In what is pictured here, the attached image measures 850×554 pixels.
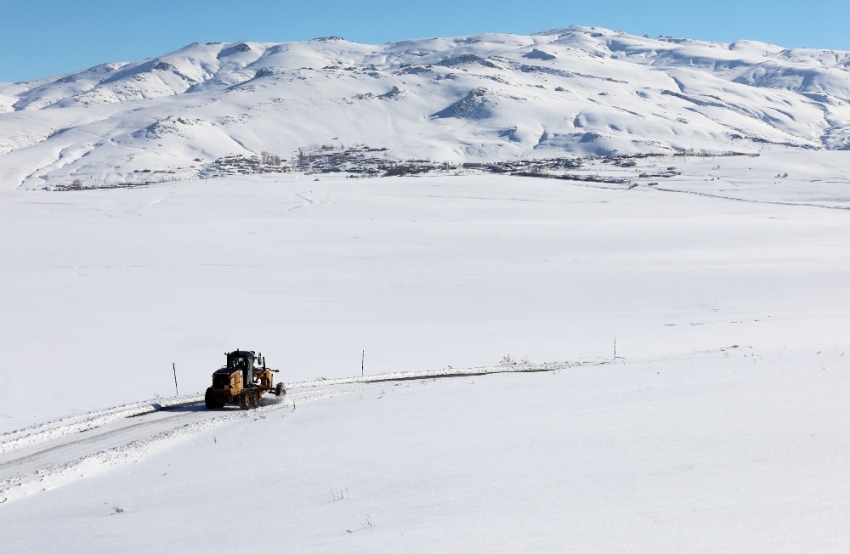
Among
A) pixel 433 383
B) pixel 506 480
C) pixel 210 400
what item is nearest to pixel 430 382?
pixel 433 383

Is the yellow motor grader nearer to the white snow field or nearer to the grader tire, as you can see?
the grader tire

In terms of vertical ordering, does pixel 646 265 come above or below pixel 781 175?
below

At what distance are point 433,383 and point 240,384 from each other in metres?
5.32

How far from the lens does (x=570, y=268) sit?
176ft

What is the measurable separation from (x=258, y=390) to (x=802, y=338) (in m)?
21.4

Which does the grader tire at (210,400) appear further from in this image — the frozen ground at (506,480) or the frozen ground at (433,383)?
the frozen ground at (506,480)

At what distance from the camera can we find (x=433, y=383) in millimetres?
19766

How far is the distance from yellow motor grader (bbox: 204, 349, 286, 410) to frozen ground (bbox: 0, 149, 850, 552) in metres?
0.53

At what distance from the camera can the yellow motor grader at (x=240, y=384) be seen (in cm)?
2003

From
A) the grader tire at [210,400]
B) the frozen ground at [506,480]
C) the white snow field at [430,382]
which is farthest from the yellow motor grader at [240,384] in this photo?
the frozen ground at [506,480]

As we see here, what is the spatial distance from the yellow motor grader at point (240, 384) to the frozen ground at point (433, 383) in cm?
53

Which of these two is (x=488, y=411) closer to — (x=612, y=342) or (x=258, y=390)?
(x=258, y=390)

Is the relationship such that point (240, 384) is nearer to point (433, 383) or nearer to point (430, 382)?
point (430, 382)

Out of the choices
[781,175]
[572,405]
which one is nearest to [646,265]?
[572,405]
